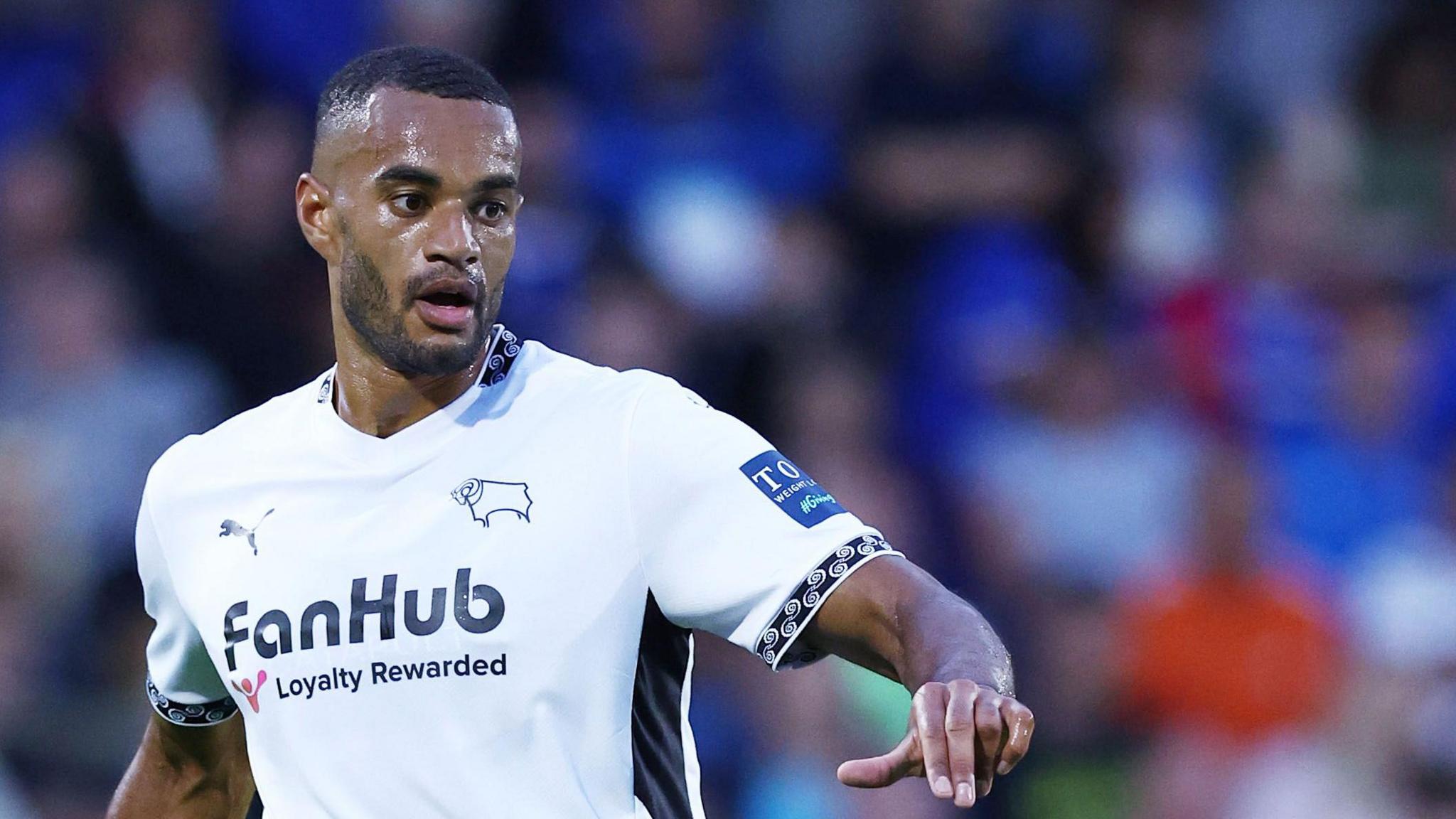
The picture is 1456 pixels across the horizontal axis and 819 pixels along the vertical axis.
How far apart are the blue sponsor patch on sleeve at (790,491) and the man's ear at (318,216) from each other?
0.97 m

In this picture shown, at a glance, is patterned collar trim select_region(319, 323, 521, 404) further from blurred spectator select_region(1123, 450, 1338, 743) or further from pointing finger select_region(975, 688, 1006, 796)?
blurred spectator select_region(1123, 450, 1338, 743)

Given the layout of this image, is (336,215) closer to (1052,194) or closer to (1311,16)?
(1052,194)

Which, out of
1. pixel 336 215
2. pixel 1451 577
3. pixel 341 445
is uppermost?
pixel 336 215

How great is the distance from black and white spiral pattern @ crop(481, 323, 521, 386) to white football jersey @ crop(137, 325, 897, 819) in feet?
0.14

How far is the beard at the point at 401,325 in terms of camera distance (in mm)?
3775

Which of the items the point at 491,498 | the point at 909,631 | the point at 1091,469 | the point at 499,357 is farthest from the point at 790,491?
the point at 1091,469

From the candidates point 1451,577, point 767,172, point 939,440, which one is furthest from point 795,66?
point 1451,577

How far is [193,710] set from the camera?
Answer: 4227 millimetres

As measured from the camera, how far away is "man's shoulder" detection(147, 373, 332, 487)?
4.04 metres

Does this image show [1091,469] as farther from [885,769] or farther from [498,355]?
[885,769]

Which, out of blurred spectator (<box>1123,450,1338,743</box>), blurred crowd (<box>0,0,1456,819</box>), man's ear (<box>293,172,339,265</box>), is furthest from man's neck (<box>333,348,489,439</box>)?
blurred spectator (<box>1123,450,1338,743</box>)

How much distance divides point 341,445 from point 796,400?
423 centimetres

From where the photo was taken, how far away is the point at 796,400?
8.03 meters

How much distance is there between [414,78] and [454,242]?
33 centimetres
